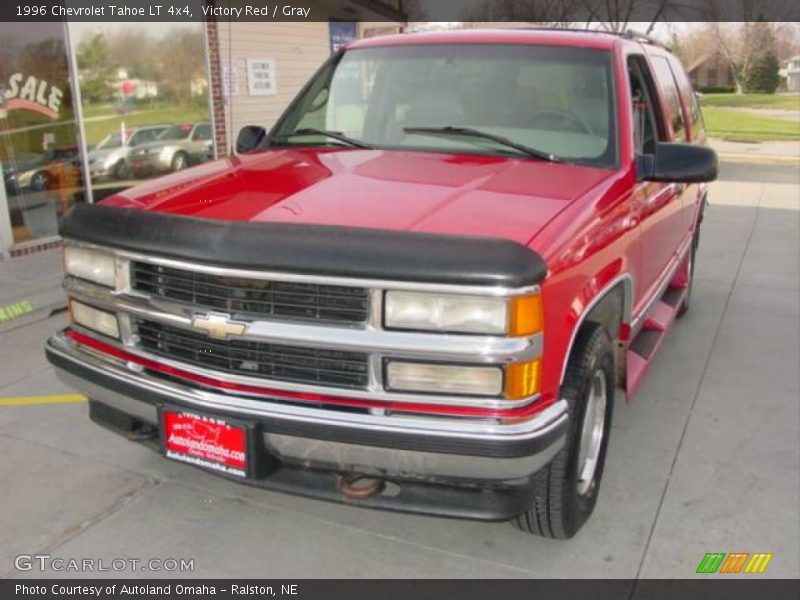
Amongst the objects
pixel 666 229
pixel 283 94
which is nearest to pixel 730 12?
pixel 283 94

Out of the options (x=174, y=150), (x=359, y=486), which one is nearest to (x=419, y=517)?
(x=359, y=486)

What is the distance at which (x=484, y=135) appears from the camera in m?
3.62

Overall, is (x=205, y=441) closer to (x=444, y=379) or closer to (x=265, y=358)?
(x=265, y=358)

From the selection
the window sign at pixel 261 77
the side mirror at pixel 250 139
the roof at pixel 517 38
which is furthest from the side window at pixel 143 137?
the roof at pixel 517 38

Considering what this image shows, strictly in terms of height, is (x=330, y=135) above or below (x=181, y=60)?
below

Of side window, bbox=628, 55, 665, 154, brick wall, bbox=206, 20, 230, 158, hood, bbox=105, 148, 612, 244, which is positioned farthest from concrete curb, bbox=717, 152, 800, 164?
hood, bbox=105, 148, 612, 244

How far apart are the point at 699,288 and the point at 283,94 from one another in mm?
7289

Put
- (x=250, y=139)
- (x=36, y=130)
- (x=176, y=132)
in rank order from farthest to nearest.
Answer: (x=176, y=132), (x=36, y=130), (x=250, y=139)

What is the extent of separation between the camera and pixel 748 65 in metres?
57.0

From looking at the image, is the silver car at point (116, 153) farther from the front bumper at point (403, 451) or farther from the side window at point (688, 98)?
the front bumper at point (403, 451)

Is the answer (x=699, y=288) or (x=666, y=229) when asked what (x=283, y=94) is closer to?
(x=699, y=288)

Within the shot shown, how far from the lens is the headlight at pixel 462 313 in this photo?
2.45 metres

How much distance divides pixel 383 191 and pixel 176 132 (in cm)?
772

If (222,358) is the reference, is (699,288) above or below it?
below
